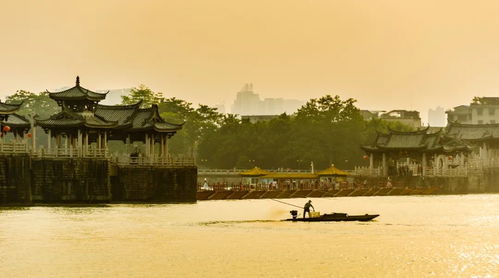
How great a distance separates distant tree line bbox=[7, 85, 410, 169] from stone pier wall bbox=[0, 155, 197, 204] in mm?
47588

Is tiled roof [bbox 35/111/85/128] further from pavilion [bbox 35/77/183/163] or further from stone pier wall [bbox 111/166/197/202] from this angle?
stone pier wall [bbox 111/166/197/202]

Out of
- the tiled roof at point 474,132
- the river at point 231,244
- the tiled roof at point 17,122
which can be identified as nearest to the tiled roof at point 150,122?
the tiled roof at point 17,122

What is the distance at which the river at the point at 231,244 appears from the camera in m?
45.9

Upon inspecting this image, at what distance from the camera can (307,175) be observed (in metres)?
122

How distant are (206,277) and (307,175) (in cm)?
7816

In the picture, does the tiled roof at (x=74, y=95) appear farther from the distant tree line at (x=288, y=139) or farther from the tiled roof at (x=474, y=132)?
the tiled roof at (x=474, y=132)

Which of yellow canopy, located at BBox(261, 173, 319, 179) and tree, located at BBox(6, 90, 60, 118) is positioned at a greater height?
tree, located at BBox(6, 90, 60, 118)

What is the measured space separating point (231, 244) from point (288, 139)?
88.2m

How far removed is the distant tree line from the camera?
141750 mm

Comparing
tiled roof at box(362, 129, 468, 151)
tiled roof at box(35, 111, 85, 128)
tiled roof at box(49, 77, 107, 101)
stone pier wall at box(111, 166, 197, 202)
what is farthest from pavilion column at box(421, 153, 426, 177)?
tiled roof at box(35, 111, 85, 128)

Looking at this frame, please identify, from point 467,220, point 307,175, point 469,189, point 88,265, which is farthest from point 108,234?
point 469,189

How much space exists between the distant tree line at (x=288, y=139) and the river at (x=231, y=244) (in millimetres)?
59006

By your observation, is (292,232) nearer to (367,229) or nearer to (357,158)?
(367,229)

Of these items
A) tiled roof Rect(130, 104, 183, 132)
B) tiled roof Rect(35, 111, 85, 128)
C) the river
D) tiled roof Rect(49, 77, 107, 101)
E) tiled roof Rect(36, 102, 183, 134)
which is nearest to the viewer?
the river
